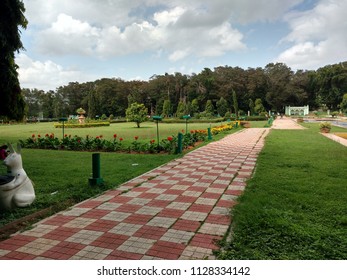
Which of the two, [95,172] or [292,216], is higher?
[95,172]

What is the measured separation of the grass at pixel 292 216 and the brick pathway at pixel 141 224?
0.76ft

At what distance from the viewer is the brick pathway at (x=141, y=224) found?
2650 millimetres

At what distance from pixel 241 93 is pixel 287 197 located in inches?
1858

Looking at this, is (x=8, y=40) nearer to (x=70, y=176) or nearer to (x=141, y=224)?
(x=70, y=176)

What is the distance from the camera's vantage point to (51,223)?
339cm

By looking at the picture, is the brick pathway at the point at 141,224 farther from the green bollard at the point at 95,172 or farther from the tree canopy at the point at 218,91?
the tree canopy at the point at 218,91

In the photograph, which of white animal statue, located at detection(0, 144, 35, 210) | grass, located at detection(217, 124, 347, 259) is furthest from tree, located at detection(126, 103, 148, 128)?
white animal statue, located at detection(0, 144, 35, 210)

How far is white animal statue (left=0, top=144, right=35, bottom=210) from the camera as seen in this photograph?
368 centimetres

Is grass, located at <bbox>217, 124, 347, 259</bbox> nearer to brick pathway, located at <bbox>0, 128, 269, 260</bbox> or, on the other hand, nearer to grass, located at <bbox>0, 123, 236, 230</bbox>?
brick pathway, located at <bbox>0, 128, 269, 260</bbox>

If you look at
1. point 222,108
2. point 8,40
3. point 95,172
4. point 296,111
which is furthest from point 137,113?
point 296,111

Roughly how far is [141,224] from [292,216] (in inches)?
71.1

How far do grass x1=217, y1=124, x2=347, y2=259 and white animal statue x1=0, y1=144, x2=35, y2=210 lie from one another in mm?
2757

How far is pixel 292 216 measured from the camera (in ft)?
11.2
